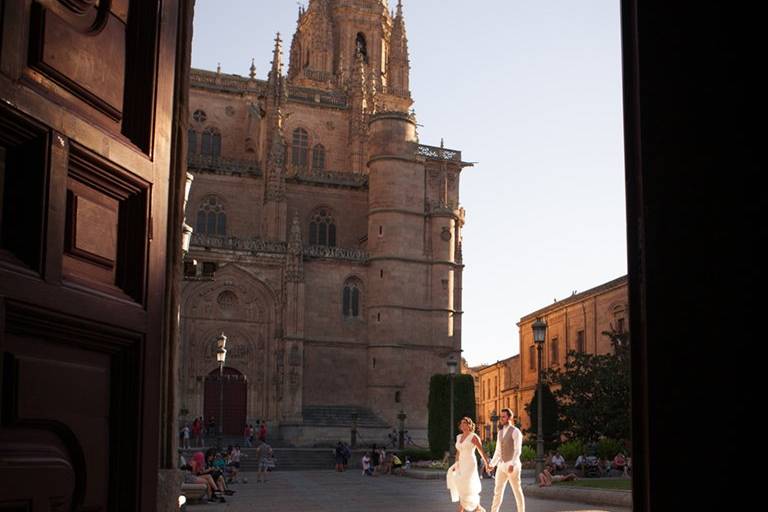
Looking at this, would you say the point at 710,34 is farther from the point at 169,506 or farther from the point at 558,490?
the point at 558,490

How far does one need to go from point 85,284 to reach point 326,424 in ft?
139

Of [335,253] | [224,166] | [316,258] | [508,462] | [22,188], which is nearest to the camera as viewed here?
[22,188]

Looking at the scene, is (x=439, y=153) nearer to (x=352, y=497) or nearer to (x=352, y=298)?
(x=352, y=298)

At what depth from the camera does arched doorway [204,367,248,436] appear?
43719mm

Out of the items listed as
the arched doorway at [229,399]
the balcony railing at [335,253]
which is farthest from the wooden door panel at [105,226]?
the balcony railing at [335,253]

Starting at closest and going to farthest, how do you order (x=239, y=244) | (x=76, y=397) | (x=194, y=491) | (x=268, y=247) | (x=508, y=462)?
(x=76, y=397)
(x=508, y=462)
(x=194, y=491)
(x=239, y=244)
(x=268, y=247)

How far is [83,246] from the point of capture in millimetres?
2438

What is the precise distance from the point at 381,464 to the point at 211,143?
2219cm

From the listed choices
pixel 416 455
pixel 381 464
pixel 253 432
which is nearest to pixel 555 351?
pixel 416 455

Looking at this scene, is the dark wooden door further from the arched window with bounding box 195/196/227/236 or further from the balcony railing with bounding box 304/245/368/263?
the arched window with bounding box 195/196/227/236

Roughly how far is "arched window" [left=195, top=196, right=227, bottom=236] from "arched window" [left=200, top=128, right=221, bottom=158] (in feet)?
12.8

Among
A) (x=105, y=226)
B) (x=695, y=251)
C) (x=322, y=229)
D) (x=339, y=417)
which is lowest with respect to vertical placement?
(x=339, y=417)

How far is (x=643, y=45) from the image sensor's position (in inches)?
85.4

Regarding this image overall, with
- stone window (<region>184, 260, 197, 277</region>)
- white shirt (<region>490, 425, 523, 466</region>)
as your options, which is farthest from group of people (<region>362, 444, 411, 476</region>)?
stone window (<region>184, 260, 197, 277</region>)
